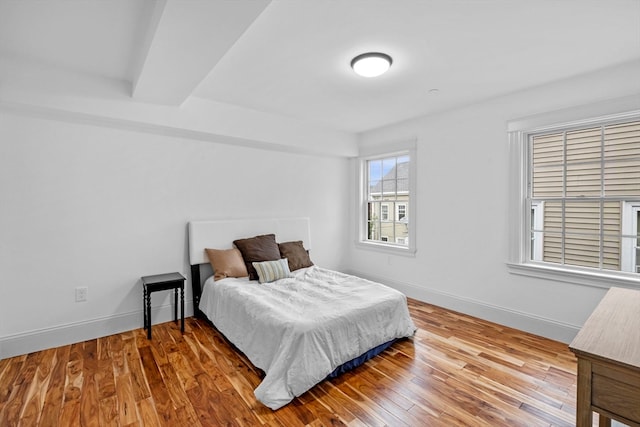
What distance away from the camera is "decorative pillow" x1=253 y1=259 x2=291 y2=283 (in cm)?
326

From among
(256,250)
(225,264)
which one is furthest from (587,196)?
(225,264)

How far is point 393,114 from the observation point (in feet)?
12.5

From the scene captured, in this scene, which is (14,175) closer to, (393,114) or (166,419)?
(166,419)

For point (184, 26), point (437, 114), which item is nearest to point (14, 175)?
point (184, 26)

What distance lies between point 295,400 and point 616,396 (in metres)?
1.66

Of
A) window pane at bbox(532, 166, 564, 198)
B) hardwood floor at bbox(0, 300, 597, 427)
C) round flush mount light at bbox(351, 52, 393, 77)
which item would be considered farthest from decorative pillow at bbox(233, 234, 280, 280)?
window pane at bbox(532, 166, 564, 198)

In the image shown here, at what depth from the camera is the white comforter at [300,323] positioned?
2.05m

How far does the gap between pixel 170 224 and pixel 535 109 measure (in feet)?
13.0

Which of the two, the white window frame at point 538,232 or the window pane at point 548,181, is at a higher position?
the window pane at point 548,181

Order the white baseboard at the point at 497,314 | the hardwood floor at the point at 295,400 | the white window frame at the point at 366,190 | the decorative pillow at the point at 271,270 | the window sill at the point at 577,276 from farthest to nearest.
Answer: the white window frame at the point at 366,190 < the decorative pillow at the point at 271,270 < the white baseboard at the point at 497,314 < the window sill at the point at 577,276 < the hardwood floor at the point at 295,400

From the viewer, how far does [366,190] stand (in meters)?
4.97

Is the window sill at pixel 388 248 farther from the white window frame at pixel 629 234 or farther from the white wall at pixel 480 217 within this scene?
the white window frame at pixel 629 234

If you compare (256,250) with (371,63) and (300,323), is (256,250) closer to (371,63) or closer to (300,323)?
(300,323)

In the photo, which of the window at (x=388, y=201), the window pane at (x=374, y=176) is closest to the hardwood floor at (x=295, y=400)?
the window at (x=388, y=201)
